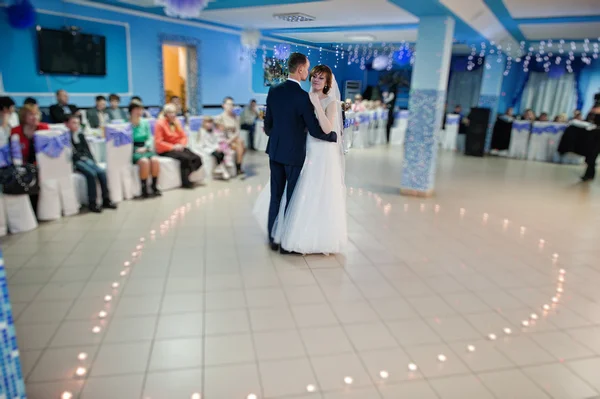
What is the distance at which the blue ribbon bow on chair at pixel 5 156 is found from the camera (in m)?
3.90

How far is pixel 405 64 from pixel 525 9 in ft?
29.5

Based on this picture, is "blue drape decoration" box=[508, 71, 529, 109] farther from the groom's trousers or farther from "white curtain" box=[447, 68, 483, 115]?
the groom's trousers

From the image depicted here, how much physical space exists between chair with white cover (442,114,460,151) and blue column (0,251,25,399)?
11443 mm

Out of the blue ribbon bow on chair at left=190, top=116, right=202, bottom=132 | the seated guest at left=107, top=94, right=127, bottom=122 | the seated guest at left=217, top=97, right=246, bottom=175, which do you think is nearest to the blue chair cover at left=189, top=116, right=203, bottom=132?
the blue ribbon bow on chair at left=190, top=116, right=202, bottom=132

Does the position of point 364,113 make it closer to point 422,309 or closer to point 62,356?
point 422,309

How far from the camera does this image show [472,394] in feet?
7.08

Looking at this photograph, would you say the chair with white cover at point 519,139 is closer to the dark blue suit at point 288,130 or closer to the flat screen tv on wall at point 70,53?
the dark blue suit at point 288,130

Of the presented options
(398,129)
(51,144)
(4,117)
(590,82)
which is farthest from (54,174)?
(590,82)

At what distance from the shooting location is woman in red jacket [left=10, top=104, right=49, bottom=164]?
4120mm

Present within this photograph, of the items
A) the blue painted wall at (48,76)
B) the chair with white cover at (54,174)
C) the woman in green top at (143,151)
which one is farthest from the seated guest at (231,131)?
the blue painted wall at (48,76)

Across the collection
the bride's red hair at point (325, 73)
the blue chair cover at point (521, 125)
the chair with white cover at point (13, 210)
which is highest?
the bride's red hair at point (325, 73)

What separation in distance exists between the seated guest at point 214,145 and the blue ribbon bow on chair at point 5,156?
284 centimetres

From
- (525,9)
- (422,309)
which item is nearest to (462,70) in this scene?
(525,9)

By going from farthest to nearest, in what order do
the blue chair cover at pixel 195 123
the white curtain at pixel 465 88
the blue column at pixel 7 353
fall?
the white curtain at pixel 465 88 < the blue chair cover at pixel 195 123 < the blue column at pixel 7 353
